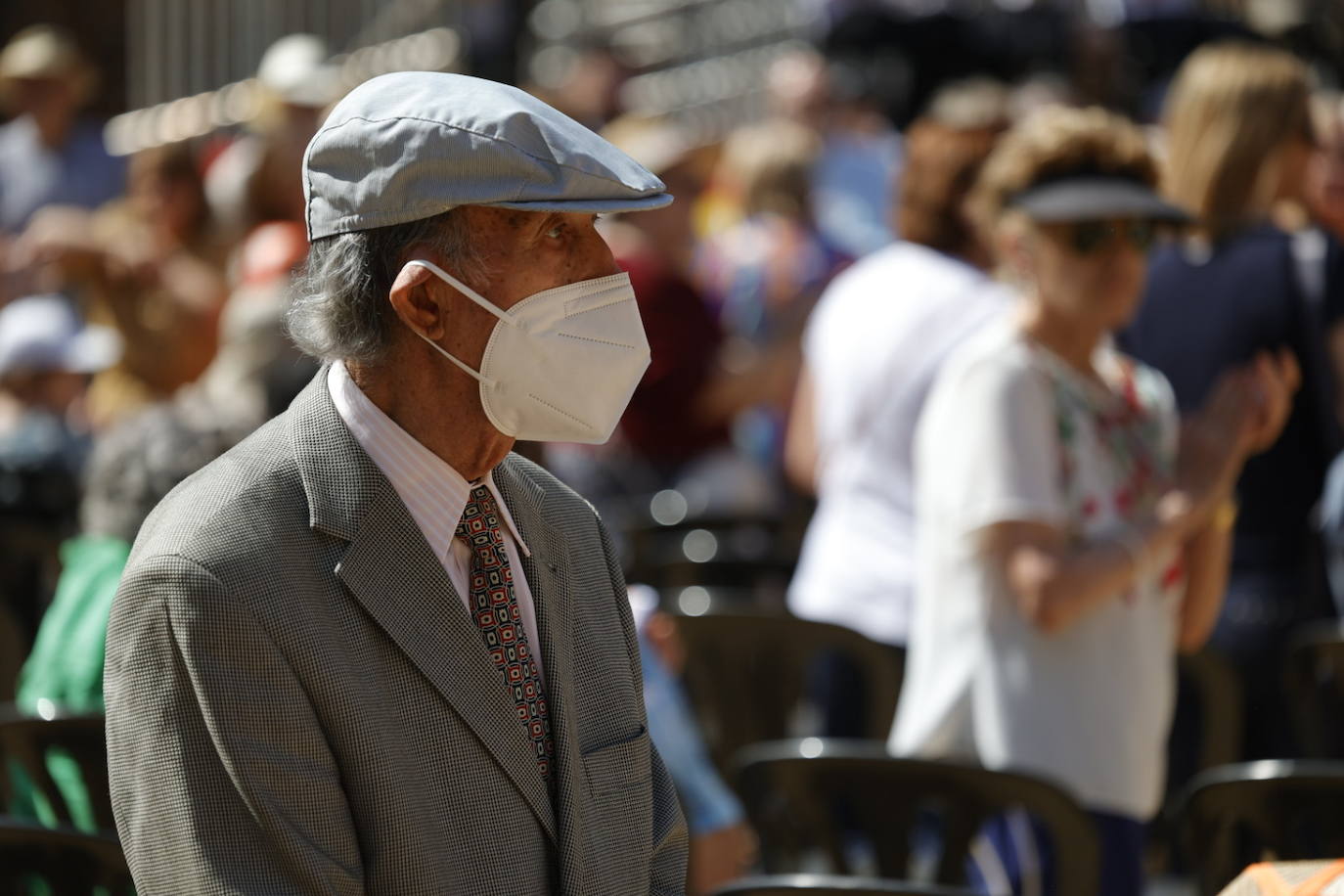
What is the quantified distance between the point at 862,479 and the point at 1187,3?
900cm

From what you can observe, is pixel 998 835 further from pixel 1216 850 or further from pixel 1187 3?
pixel 1187 3

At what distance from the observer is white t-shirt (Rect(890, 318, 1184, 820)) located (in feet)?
11.1

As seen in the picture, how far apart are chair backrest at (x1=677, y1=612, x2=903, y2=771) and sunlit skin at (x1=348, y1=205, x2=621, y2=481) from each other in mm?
2287

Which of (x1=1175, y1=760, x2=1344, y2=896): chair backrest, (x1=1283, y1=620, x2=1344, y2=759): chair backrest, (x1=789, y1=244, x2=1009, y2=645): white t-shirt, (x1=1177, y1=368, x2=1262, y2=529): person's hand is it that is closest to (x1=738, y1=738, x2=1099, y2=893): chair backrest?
(x1=1175, y1=760, x2=1344, y2=896): chair backrest

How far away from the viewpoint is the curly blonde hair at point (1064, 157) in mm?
3562

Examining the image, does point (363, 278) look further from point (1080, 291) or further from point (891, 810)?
point (1080, 291)

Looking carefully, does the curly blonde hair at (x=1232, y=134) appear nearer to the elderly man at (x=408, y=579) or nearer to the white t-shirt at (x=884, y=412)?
the white t-shirt at (x=884, y=412)

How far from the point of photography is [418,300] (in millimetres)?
1902

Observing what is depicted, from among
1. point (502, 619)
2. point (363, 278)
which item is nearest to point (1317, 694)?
point (502, 619)

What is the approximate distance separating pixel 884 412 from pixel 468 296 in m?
2.54

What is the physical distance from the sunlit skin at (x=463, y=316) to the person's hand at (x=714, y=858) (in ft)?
5.29

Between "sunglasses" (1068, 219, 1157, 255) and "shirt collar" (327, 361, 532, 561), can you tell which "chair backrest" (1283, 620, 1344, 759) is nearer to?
"sunglasses" (1068, 219, 1157, 255)

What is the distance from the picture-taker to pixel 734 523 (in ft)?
19.9

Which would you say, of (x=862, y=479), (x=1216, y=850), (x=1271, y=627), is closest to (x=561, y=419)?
(x=1216, y=850)
